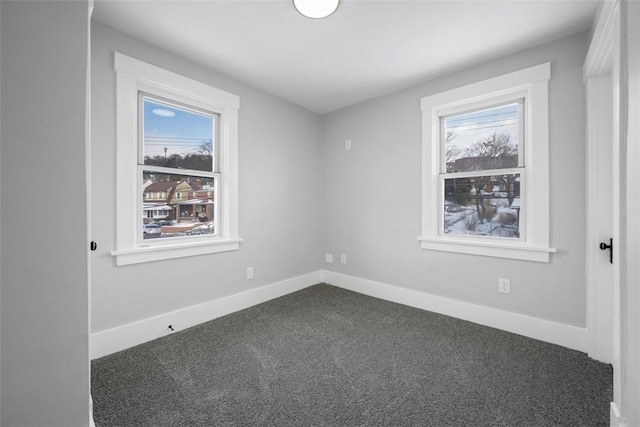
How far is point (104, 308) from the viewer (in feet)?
6.90

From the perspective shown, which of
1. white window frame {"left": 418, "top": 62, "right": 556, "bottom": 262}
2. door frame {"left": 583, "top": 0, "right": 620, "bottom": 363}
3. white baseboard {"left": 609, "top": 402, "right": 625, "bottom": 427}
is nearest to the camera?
white baseboard {"left": 609, "top": 402, "right": 625, "bottom": 427}

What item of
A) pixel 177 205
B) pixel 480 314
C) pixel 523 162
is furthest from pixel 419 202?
pixel 177 205

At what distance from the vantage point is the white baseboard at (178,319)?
A: 210cm

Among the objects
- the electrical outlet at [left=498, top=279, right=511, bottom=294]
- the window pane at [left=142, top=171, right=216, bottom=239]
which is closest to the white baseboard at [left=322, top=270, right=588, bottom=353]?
the electrical outlet at [left=498, top=279, right=511, bottom=294]

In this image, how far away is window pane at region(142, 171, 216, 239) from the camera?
97.3 inches

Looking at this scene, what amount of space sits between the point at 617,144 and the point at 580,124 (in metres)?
1.12

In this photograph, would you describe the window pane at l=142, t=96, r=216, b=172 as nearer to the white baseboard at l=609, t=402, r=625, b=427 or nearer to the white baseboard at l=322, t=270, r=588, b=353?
the white baseboard at l=322, t=270, r=588, b=353

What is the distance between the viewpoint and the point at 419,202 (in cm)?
306

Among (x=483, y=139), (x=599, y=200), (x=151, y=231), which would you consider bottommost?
(x=151, y=231)

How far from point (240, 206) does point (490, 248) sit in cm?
248

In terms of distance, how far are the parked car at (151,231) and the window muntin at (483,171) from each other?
2.77 m

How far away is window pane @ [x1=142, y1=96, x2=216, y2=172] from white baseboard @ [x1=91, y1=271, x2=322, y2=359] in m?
1.34

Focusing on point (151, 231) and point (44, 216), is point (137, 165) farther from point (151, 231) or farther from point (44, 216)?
point (44, 216)

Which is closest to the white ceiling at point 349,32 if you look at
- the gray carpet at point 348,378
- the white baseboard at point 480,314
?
the white baseboard at point 480,314
